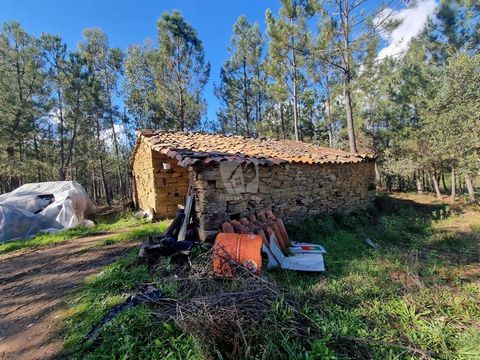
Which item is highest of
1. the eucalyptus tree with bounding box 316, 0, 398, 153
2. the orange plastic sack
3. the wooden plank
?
the eucalyptus tree with bounding box 316, 0, 398, 153

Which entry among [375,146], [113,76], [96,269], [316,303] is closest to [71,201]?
[96,269]

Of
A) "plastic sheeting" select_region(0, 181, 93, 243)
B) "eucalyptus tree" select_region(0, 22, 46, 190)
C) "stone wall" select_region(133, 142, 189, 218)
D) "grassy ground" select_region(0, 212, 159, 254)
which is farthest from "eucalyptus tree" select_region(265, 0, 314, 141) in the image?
"eucalyptus tree" select_region(0, 22, 46, 190)

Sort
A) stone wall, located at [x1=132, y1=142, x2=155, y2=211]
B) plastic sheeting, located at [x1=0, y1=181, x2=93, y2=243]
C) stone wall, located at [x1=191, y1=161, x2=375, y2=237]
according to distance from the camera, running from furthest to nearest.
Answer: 1. stone wall, located at [x1=132, y1=142, x2=155, y2=211]
2. plastic sheeting, located at [x1=0, y1=181, x2=93, y2=243]
3. stone wall, located at [x1=191, y1=161, x2=375, y2=237]

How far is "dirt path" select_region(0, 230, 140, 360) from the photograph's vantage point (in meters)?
2.55

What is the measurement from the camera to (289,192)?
5.96 meters

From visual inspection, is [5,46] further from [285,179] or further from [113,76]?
[285,179]

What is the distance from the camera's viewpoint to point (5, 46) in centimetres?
1414

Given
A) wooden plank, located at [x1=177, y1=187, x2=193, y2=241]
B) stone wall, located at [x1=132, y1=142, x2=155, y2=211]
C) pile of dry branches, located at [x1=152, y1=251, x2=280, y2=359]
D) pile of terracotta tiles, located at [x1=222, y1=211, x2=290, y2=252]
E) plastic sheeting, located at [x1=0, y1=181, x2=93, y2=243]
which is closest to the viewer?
pile of dry branches, located at [x1=152, y1=251, x2=280, y2=359]

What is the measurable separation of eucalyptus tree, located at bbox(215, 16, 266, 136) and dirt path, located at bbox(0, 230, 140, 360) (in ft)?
47.9

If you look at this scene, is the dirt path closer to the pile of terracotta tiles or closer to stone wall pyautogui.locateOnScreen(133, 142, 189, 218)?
stone wall pyautogui.locateOnScreen(133, 142, 189, 218)

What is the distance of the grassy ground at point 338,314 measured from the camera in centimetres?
201

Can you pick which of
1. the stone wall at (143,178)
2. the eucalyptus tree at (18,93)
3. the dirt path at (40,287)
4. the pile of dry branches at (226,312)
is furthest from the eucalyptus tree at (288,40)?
the eucalyptus tree at (18,93)

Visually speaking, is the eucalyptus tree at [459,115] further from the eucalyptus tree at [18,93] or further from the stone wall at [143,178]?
the eucalyptus tree at [18,93]

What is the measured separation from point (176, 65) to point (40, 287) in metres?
13.4
